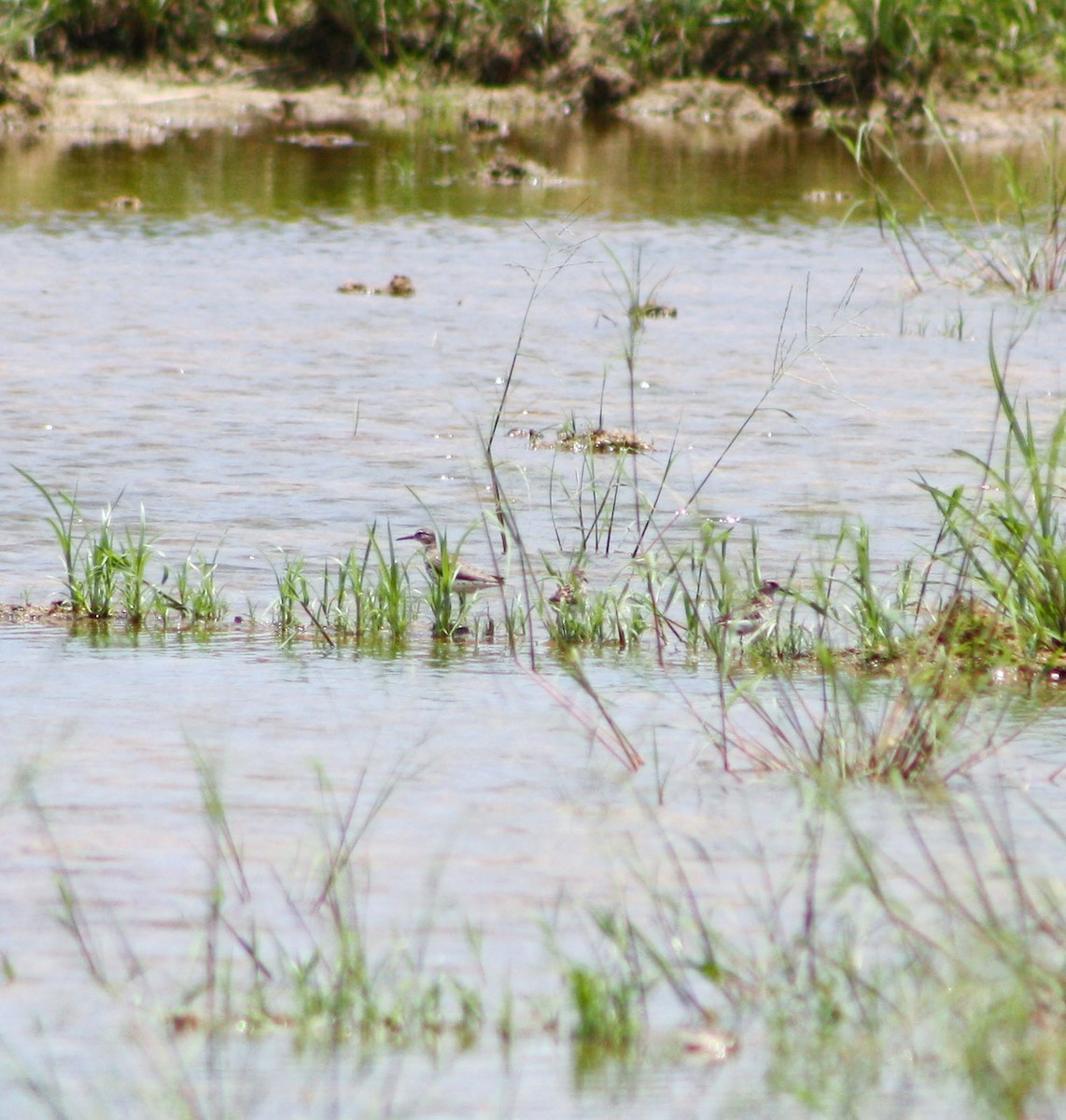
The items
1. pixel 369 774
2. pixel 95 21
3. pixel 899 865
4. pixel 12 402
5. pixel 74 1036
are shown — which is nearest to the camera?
pixel 74 1036

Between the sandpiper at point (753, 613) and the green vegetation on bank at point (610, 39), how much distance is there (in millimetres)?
17390

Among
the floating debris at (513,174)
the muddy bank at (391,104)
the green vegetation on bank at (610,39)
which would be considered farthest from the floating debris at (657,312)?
the green vegetation on bank at (610,39)

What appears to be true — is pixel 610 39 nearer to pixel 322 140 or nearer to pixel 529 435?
pixel 322 140

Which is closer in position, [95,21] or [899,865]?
[899,865]

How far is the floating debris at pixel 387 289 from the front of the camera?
1076 centimetres

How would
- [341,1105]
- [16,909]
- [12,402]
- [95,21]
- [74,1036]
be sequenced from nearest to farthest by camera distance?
[341,1105] < [74,1036] < [16,909] < [12,402] < [95,21]

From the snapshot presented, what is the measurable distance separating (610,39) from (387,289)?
491 inches

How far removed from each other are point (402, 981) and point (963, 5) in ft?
67.1

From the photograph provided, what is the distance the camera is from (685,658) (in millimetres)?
4883

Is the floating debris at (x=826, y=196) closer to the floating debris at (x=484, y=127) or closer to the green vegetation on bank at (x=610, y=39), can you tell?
the floating debris at (x=484, y=127)

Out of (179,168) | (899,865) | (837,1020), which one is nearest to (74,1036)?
(837,1020)

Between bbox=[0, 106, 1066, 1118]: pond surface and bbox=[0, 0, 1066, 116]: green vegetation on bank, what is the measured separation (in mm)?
7287

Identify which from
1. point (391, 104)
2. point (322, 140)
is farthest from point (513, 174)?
point (391, 104)

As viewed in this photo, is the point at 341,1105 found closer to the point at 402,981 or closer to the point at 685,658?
the point at 402,981
